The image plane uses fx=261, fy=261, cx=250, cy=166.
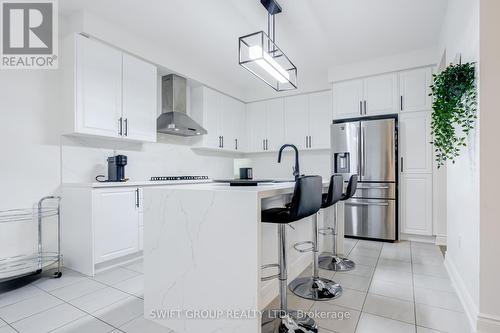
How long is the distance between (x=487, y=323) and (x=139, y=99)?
3830mm

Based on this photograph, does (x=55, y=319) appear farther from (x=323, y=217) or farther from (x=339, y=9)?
(x=339, y=9)

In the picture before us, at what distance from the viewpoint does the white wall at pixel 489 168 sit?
1555 millimetres

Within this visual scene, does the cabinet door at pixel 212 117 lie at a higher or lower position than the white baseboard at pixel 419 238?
higher

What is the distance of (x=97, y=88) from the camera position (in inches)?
115

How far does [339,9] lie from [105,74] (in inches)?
105

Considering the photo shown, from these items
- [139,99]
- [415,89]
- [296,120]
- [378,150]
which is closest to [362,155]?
[378,150]

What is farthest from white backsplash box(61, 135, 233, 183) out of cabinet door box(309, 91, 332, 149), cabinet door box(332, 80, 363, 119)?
cabinet door box(332, 80, 363, 119)

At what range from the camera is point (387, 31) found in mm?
3248

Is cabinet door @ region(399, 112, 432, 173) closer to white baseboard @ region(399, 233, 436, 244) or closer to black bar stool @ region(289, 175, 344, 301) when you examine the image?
white baseboard @ region(399, 233, 436, 244)

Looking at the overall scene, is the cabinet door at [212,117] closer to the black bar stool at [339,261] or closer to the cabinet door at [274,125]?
the cabinet door at [274,125]

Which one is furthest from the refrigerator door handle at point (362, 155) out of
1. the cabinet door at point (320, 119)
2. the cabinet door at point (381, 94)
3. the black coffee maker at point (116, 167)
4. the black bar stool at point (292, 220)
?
the black coffee maker at point (116, 167)

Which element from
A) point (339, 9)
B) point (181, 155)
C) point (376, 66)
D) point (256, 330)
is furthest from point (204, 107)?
point (256, 330)

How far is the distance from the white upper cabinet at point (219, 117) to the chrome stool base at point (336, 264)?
8.89 ft

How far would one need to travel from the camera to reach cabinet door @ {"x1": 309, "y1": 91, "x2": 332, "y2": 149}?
15.7ft
